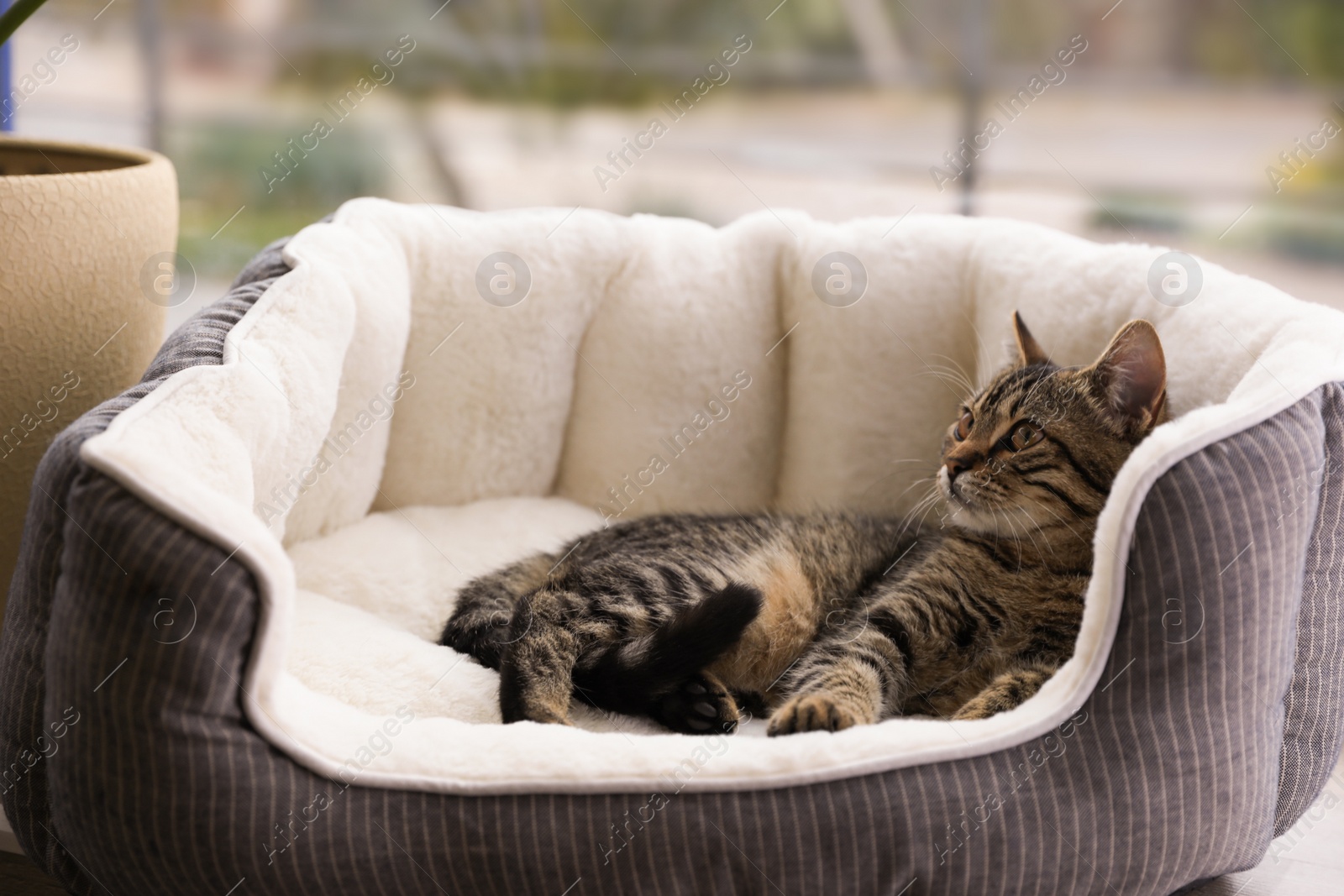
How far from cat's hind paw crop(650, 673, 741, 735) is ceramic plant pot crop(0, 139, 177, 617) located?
3.50 feet

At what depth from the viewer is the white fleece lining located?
1.22 metres

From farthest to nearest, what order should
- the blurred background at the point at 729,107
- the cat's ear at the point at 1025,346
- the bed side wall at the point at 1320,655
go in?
1. the blurred background at the point at 729,107
2. the cat's ear at the point at 1025,346
3. the bed side wall at the point at 1320,655

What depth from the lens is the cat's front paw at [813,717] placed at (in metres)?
1.35

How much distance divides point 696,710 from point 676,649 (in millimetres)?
134

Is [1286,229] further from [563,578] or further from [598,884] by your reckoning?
[598,884]

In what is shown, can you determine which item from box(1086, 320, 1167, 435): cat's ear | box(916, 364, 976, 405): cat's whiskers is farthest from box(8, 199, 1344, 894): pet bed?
box(916, 364, 976, 405): cat's whiskers

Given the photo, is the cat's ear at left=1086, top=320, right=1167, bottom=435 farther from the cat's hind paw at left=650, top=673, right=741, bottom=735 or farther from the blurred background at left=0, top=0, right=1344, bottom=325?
the blurred background at left=0, top=0, right=1344, bottom=325

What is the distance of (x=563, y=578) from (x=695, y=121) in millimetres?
2041

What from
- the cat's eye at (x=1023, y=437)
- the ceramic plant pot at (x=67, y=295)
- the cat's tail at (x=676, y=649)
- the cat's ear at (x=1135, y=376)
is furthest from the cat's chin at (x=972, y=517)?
the ceramic plant pot at (x=67, y=295)

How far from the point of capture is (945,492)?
1625 mm

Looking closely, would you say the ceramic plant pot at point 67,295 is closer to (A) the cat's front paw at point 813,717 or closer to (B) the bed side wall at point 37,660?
(B) the bed side wall at point 37,660

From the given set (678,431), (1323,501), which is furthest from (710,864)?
(678,431)

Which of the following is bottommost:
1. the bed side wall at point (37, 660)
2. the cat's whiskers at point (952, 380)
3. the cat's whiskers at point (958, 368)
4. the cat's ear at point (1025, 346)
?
the bed side wall at point (37, 660)

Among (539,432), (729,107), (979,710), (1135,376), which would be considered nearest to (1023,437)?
(1135,376)
